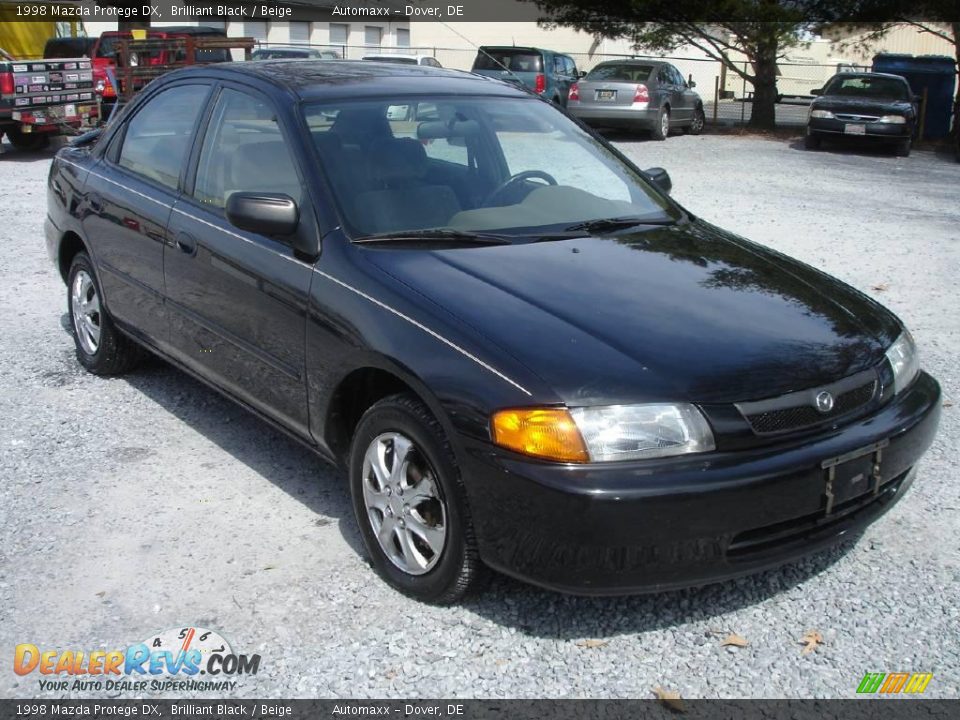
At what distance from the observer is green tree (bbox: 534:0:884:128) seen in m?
23.0

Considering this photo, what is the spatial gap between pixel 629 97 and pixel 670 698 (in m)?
19.1

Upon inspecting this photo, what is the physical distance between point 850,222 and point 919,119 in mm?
13872

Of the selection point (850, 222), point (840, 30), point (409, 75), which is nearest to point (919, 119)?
point (840, 30)

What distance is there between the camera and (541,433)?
304 centimetres

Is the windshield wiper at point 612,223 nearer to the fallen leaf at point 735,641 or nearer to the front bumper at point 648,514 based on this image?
the front bumper at point 648,514

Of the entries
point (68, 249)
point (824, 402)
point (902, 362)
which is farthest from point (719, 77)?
point (824, 402)

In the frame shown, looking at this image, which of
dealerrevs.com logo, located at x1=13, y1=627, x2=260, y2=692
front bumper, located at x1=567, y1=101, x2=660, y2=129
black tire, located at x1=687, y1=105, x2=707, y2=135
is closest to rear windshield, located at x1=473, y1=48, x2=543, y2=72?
front bumper, located at x1=567, y1=101, x2=660, y2=129

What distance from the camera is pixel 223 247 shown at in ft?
14.2

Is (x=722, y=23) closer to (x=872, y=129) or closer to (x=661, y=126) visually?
(x=661, y=126)

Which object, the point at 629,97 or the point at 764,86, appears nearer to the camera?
the point at 629,97

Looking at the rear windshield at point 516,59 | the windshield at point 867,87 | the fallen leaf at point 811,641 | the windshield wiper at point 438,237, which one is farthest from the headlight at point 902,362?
the rear windshield at point 516,59

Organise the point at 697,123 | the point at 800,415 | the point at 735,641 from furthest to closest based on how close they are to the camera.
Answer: the point at 697,123 → the point at 735,641 → the point at 800,415

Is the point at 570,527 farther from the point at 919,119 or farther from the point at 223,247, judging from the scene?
the point at 919,119

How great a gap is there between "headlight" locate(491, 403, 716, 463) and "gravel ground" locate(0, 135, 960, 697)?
70cm
